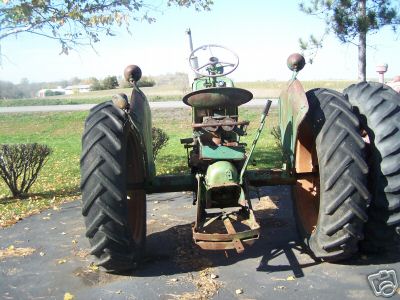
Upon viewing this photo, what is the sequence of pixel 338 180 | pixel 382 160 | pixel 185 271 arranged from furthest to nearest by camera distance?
pixel 185 271 < pixel 382 160 < pixel 338 180

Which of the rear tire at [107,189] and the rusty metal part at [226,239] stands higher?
the rear tire at [107,189]

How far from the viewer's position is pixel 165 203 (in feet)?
25.8

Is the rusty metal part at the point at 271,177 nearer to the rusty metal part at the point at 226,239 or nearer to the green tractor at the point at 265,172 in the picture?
the green tractor at the point at 265,172

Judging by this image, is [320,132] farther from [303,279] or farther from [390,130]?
[303,279]

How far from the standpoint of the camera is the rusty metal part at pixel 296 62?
5422 mm

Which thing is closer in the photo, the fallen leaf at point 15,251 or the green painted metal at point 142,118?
the green painted metal at point 142,118

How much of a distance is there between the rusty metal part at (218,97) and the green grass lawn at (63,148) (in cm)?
388

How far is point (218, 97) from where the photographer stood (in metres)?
5.09

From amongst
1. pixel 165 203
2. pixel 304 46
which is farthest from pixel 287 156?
pixel 304 46

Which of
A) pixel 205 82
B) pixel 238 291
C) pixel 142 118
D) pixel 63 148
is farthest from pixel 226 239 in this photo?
pixel 63 148

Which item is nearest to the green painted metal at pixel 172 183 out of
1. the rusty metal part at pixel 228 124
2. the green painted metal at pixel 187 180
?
the green painted metal at pixel 187 180

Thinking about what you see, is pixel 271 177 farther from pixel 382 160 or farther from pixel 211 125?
pixel 382 160

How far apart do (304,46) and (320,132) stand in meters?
8.97

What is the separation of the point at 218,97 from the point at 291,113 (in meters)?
0.81
